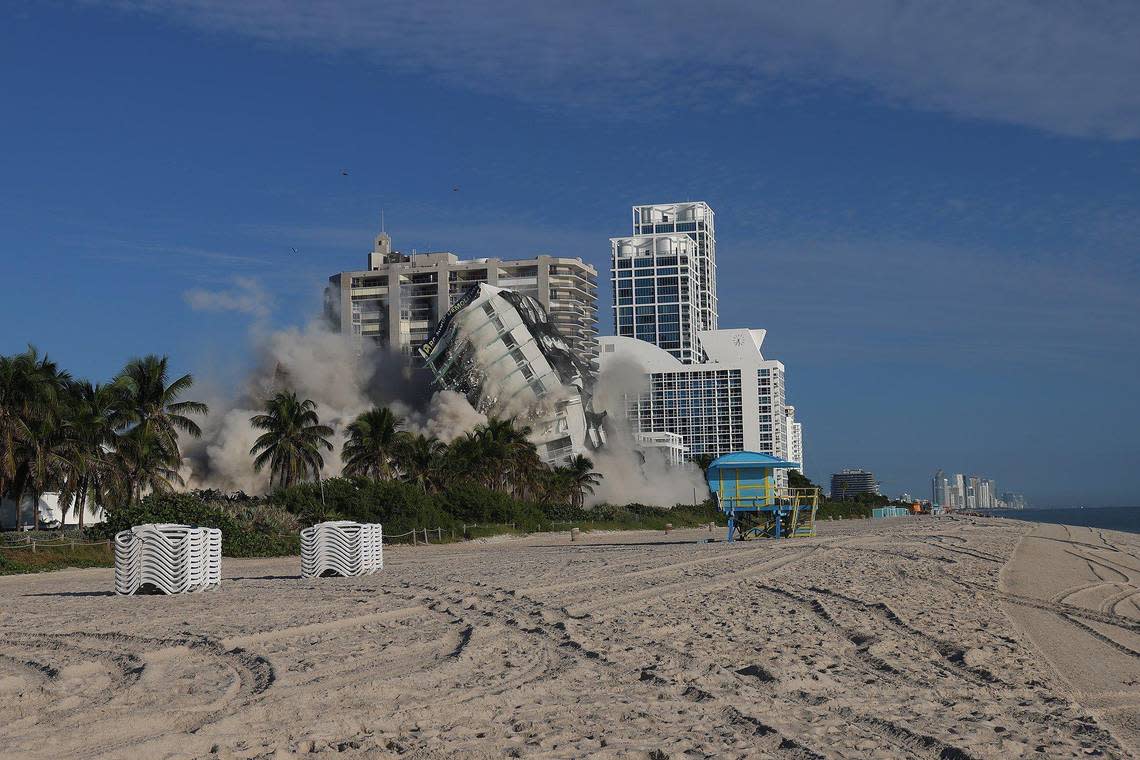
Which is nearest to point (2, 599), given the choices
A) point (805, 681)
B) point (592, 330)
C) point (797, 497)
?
point (805, 681)

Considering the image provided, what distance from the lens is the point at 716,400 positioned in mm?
167375

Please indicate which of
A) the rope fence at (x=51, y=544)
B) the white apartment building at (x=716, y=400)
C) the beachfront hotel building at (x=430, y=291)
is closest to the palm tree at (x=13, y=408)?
the rope fence at (x=51, y=544)

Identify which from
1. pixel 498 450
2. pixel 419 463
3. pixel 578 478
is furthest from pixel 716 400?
pixel 419 463

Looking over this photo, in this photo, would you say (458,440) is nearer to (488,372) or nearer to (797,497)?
(488,372)

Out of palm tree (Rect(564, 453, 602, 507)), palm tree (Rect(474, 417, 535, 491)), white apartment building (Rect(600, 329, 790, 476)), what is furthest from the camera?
white apartment building (Rect(600, 329, 790, 476))

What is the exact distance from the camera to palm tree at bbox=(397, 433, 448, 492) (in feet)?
209

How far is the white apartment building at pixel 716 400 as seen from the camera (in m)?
166

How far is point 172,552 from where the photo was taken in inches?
824

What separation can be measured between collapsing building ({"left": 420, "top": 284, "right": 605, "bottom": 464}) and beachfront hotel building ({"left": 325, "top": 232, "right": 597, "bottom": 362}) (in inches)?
955

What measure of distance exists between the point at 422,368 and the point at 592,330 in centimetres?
2702

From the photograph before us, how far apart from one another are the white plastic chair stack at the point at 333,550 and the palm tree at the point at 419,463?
37.8m

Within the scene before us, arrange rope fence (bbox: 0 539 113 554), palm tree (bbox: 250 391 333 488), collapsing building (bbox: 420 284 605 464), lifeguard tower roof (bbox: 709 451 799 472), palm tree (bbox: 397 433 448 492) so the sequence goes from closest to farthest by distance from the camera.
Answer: rope fence (bbox: 0 539 113 554)
lifeguard tower roof (bbox: 709 451 799 472)
palm tree (bbox: 250 391 333 488)
palm tree (bbox: 397 433 448 492)
collapsing building (bbox: 420 284 605 464)

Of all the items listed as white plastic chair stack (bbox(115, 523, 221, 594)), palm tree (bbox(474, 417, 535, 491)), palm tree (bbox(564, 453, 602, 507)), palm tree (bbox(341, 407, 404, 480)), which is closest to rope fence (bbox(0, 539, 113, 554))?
white plastic chair stack (bbox(115, 523, 221, 594))

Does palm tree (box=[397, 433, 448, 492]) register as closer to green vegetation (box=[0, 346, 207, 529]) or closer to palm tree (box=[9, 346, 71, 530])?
green vegetation (box=[0, 346, 207, 529])
